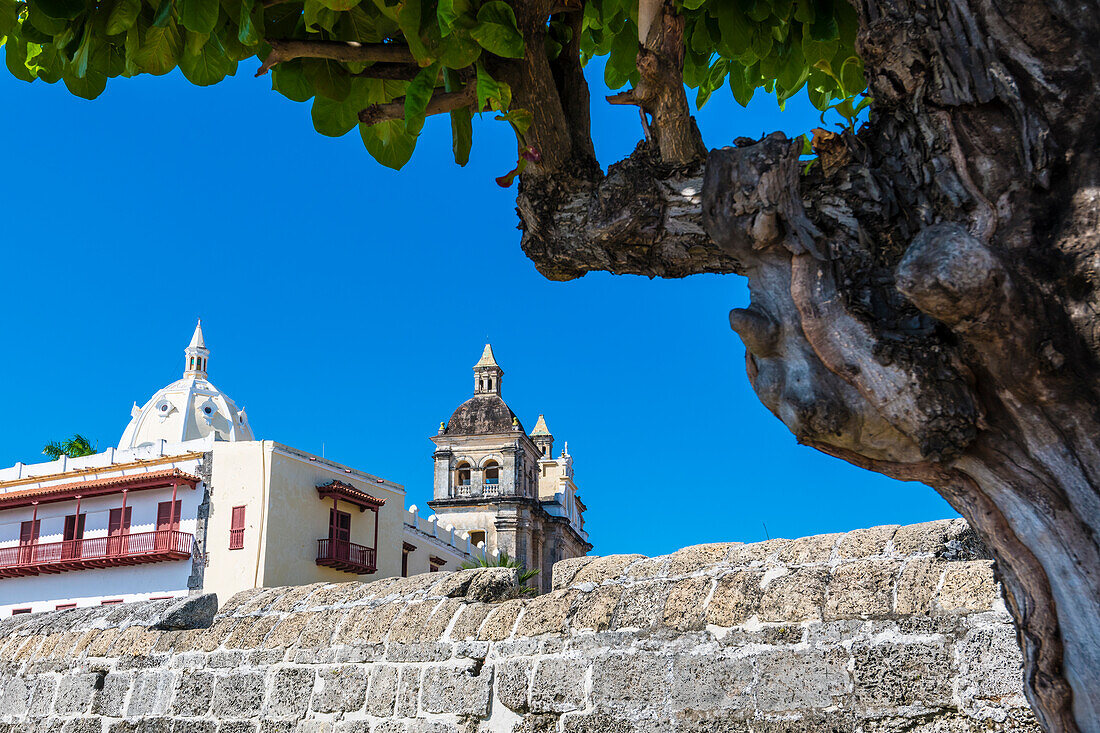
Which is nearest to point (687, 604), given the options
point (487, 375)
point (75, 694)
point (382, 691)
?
point (382, 691)

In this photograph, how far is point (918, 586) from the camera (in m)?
3.11

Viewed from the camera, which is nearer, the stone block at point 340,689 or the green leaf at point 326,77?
the green leaf at point 326,77

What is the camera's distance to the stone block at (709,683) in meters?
3.36

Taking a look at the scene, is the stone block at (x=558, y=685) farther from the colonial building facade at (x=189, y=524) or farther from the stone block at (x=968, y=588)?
the colonial building facade at (x=189, y=524)

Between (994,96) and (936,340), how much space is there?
1.64 feet

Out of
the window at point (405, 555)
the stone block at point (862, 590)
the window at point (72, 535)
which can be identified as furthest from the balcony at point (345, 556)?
the stone block at point (862, 590)

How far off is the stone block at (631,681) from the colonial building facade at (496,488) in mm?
36578

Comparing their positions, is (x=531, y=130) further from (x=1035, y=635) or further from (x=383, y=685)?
(x=383, y=685)

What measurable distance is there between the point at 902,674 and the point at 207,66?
3.05m

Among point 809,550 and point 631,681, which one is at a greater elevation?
point 809,550

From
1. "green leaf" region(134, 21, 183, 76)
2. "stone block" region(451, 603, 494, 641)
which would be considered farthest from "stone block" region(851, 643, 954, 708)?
"green leaf" region(134, 21, 183, 76)

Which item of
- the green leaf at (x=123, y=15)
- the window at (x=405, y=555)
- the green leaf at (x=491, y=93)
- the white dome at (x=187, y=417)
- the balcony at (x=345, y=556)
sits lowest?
the green leaf at (x=491, y=93)

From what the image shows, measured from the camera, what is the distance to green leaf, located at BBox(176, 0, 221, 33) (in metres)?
2.60

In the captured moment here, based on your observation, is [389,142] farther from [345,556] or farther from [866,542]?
[345,556]
